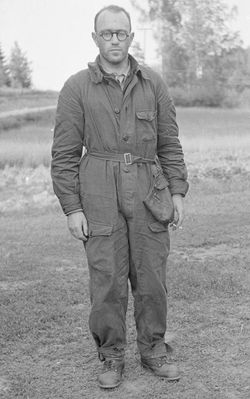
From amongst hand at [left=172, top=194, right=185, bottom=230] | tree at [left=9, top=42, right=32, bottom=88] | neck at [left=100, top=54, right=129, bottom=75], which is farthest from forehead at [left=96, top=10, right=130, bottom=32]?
tree at [left=9, top=42, right=32, bottom=88]

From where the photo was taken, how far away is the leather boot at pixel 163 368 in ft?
12.5

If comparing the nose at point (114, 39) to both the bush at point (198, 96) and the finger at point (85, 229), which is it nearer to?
the finger at point (85, 229)

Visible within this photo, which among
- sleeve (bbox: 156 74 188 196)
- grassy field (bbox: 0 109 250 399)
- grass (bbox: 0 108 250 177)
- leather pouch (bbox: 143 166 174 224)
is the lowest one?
grass (bbox: 0 108 250 177)

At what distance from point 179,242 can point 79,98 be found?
4261mm

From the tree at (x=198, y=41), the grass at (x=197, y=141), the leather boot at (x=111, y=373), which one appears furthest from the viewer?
the tree at (x=198, y=41)

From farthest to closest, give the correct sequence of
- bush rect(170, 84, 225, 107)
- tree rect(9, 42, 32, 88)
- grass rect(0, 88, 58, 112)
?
tree rect(9, 42, 32, 88)
grass rect(0, 88, 58, 112)
bush rect(170, 84, 225, 107)

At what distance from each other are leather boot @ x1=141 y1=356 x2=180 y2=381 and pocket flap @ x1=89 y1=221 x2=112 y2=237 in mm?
837

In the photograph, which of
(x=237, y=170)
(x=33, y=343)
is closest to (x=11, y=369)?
(x=33, y=343)

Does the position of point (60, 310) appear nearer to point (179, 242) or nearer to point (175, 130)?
point (175, 130)

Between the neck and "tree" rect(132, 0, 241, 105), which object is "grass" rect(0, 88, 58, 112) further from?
the neck

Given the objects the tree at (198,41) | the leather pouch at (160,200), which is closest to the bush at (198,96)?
the tree at (198,41)

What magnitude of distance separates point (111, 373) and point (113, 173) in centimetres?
114

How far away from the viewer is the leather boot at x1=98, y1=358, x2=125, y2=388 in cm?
374

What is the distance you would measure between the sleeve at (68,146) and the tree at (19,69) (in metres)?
22.0
